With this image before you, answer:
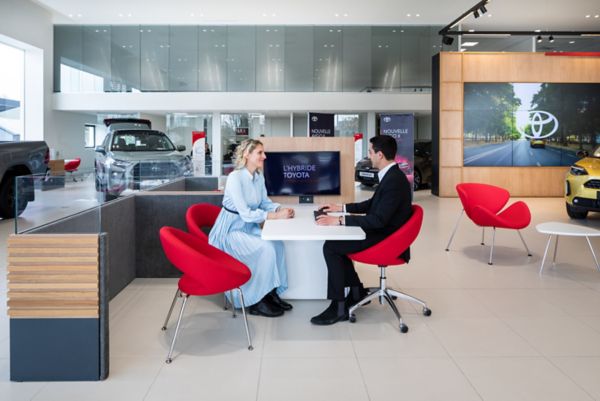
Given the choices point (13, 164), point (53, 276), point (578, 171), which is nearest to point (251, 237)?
point (53, 276)

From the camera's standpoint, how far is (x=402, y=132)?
38.9 ft

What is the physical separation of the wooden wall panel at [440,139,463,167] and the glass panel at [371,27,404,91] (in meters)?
4.37

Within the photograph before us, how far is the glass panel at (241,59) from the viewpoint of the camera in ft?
54.5

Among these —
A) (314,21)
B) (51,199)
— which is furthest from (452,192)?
(51,199)

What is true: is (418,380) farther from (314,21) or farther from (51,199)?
(314,21)

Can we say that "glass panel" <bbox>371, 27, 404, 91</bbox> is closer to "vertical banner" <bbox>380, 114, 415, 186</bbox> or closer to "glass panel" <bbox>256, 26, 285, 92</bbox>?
"glass panel" <bbox>256, 26, 285, 92</bbox>

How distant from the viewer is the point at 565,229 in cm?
568

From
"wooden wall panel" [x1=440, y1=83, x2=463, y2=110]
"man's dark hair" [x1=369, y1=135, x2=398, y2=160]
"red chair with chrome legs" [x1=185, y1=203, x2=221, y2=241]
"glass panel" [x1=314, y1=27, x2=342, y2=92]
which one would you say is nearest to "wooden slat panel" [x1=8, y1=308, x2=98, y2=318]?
"red chair with chrome legs" [x1=185, y1=203, x2=221, y2=241]

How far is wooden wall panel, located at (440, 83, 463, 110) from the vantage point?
12.6 m

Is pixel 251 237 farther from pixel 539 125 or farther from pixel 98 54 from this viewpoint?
pixel 98 54

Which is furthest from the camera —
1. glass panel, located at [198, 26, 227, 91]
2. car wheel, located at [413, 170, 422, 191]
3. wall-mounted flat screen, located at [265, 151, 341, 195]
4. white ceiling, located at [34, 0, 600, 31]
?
glass panel, located at [198, 26, 227, 91]

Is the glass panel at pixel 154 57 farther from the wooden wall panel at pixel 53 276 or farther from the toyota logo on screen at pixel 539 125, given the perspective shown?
the wooden wall panel at pixel 53 276

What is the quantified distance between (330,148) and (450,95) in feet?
27.0

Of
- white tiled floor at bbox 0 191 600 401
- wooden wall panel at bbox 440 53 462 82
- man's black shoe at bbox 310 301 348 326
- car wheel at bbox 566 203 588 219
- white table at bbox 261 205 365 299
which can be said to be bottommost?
white tiled floor at bbox 0 191 600 401
